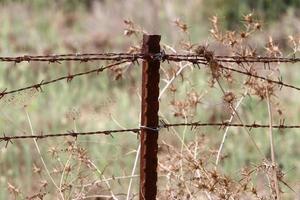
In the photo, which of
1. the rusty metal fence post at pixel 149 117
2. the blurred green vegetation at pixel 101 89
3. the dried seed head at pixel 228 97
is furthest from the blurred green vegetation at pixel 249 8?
the rusty metal fence post at pixel 149 117

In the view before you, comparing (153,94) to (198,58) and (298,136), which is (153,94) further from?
(298,136)

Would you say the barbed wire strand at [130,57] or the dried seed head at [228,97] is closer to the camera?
the barbed wire strand at [130,57]

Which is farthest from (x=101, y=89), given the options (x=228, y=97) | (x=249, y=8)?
(x=228, y=97)

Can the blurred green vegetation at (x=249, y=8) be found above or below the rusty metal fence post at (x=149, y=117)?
above

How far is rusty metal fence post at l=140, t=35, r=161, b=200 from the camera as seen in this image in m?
2.92

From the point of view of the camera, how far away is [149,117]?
294 cm

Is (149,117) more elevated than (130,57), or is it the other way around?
(130,57)

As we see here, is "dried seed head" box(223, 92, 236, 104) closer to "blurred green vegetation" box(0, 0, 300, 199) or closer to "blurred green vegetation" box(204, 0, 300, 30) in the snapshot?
"blurred green vegetation" box(0, 0, 300, 199)

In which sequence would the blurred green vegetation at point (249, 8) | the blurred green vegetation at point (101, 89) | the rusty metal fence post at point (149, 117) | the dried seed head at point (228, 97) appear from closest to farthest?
the rusty metal fence post at point (149, 117)
the dried seed head at point (228, 97)
the blurred green vegetation at point (101, 89)
the blurred green vegetation at point (249, 8)

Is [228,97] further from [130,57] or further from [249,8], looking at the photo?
[249,8]

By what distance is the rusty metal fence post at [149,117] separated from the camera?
115 inches

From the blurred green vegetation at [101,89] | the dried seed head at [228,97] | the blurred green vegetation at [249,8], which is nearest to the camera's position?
the dried seed head at [228,97]

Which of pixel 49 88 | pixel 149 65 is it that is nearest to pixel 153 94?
pixel 149 65

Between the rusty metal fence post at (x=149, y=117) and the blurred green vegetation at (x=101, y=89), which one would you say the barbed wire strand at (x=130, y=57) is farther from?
the blurred green vegetation at (x=101, y=89)
